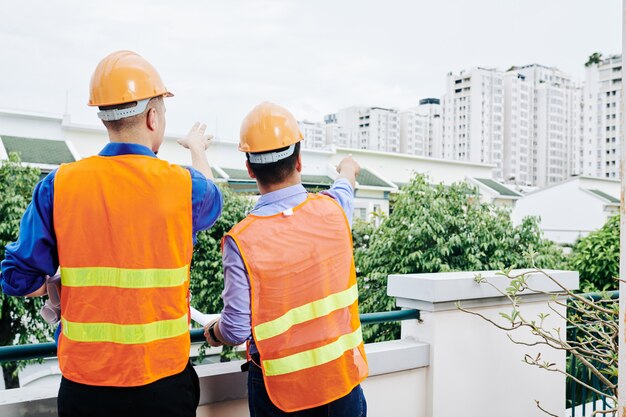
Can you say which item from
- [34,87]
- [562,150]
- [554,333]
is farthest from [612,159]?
[554,333]

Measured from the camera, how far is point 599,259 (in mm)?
6660

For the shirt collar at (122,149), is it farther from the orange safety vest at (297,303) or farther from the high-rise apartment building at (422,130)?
the high-rise apartment building at (422,130)

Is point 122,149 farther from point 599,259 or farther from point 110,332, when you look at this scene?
point 599,259

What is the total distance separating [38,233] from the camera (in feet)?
4.84

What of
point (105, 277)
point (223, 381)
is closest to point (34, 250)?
point (105, 277)

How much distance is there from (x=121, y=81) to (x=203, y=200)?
0.37 meters

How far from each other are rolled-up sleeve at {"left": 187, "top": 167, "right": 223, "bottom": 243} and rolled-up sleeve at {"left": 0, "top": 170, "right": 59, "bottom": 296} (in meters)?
0.35

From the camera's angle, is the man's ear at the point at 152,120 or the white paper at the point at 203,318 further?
the white paper at the point at 203,318

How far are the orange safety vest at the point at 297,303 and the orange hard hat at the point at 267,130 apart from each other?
7.9 inches

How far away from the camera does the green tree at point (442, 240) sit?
23.5 feet

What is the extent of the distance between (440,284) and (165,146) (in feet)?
68.7

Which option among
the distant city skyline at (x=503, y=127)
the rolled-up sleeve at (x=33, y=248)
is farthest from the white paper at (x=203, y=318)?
the distant city skyline at (x=503, y=127)

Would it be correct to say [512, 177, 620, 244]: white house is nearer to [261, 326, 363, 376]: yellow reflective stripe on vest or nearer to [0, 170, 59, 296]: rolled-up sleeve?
[261, 326, 363, 376]: yellow reflective stripe on vest

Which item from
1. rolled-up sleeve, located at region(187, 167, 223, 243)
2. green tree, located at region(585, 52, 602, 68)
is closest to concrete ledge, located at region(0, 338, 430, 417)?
rolled-up sleeve, located at region(187, 167, 223, 243)
